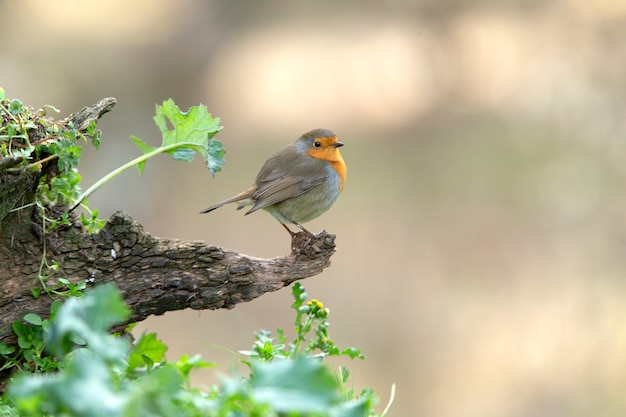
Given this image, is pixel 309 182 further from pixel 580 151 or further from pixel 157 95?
pixel 157 95

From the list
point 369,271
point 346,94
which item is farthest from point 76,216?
point 346,94

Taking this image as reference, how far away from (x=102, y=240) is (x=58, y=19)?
7.77m

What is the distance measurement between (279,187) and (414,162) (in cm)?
462

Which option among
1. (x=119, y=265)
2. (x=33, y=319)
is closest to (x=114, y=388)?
(x=33, y=319)

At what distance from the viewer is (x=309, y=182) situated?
14.2 ft

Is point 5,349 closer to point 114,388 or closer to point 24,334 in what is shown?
point 24,334

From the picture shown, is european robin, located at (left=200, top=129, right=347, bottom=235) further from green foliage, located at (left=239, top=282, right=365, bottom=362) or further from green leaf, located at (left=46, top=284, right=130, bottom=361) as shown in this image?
green leaf, located at (left=46, top=284, right=130, bottom=361)

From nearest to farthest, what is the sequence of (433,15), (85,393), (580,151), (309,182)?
(85,393)
(309,182)
(580,151)
(433,15)

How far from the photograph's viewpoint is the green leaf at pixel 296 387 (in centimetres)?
127

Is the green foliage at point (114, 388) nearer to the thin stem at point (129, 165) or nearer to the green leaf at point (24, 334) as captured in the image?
the green leaf at point (24, 334)

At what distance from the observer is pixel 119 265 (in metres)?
2.58

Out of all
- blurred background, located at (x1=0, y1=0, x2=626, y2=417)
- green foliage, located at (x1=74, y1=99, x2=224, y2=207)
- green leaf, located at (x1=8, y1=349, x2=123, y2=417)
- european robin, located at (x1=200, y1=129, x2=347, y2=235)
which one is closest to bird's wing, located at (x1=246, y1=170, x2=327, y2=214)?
european robin, located at (x1=200, y1=129, x2=347, y2=235)

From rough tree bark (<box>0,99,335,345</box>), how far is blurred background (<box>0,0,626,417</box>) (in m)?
4.00

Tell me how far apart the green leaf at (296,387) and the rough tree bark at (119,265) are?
1305 mm
